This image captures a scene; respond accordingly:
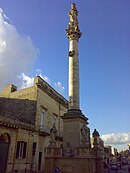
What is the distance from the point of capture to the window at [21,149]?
2075 centimetres

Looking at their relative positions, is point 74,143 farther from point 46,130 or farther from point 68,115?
point 46,130

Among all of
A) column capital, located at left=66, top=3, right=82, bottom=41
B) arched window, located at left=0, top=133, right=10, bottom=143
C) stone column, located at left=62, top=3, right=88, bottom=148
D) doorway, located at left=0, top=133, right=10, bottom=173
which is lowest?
doorway, located at left=0, top=133, right=10, bottom=173

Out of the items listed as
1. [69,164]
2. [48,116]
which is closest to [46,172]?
[69,164]

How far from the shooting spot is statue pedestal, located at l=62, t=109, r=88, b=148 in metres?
14.3

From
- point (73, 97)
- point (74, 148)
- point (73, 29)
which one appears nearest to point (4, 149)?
point (74, 148)

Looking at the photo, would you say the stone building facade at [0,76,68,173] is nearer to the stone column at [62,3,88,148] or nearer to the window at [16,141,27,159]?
the window at [16,141,27,159]

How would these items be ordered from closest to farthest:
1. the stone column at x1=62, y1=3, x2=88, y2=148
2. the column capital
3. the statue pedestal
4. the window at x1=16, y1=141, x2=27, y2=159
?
the statue pedestal < the stone column at x1=62, y1=3, x2=88, y2=148 < the column capital < the window at x1=16, y1=141, x2=27, y2=159

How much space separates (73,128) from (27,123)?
10.2 meters

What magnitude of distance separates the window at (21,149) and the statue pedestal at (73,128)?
8169 mm

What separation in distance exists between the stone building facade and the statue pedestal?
7189mm

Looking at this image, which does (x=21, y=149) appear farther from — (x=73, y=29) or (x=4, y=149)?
(x=73, y=29)

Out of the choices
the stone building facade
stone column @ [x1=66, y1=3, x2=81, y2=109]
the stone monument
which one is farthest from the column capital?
the stone building facade

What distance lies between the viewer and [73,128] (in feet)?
48.3

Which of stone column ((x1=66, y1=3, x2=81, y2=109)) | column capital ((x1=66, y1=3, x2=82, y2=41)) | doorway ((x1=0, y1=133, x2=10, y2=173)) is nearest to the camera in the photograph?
stone column ((x1=66, y1=3, x2=81, y2=109))
